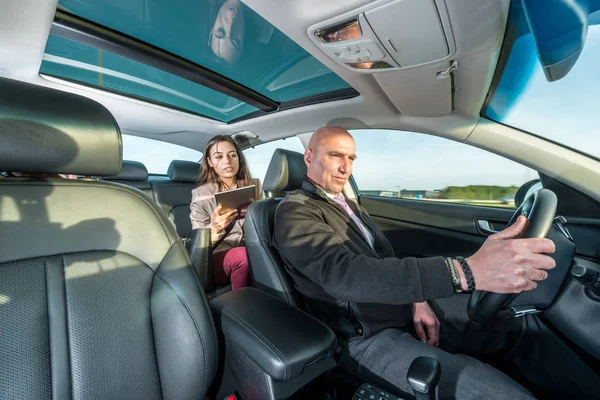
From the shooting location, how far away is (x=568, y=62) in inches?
53.8

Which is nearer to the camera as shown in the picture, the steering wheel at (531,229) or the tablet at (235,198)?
the steering wheel at (531,229)

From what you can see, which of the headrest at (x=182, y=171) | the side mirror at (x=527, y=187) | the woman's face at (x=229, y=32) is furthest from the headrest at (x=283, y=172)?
Result: the headrest at (x=182, y=171)

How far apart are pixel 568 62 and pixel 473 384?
4.65ft

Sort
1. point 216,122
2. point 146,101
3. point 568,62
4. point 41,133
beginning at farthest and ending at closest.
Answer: point 216,122, point 146,101, point 568,62, point 41,133

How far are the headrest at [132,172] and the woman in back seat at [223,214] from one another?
1.27m

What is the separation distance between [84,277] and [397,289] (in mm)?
914

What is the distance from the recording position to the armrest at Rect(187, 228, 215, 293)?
197cm

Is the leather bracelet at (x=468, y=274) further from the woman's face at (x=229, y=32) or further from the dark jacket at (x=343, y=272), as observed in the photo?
the woman's face at (x=229, y=32)

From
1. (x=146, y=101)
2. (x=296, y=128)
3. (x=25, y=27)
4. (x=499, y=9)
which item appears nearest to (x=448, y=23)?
(x=499, y=9)

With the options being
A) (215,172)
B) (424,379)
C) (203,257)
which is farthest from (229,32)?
(424,379)

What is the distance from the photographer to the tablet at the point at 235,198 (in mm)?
2064

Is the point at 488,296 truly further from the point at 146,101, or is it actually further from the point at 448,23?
the point at 146,101

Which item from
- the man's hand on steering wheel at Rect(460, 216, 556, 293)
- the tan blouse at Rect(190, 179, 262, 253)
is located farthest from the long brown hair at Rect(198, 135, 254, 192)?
the man's hand on steering wheel at Rect(460, 216, 556, 293)

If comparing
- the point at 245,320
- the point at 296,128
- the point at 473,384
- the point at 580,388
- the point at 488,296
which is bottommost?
the point at 580,388
